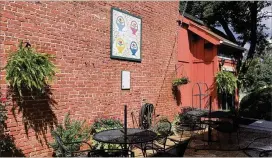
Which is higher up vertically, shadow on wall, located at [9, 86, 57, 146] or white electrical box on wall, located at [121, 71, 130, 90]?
white electrical box on wall, located at [121, 71, 130, 90]

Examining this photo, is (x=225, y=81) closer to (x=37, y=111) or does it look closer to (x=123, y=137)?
(x=123, y=137)

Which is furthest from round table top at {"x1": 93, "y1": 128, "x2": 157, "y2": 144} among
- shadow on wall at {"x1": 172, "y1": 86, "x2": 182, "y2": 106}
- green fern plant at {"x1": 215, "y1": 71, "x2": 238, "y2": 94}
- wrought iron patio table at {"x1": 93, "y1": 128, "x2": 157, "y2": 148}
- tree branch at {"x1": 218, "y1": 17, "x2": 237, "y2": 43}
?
tree branch at {"x1": 218, "y1": 17, "x2": 237, "y2": 43}

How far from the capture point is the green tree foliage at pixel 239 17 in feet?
52.7

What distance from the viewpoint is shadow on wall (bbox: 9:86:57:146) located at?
4645mm

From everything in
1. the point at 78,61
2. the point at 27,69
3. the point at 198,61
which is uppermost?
the point at 198,61

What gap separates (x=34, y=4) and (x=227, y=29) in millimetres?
15808

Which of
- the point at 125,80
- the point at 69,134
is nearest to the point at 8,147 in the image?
the point at 69,134

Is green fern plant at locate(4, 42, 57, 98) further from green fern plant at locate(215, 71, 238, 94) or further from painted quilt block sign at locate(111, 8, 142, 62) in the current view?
green fern plant at locate(215, 71, 238, 94)

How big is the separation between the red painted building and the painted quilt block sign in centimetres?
301

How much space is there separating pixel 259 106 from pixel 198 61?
116 inches

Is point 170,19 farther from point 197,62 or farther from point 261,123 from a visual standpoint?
point 261,123

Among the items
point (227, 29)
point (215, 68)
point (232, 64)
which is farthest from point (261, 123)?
point (227, 29)

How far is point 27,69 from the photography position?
4156 mm

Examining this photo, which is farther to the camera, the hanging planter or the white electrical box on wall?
the hanging planter
